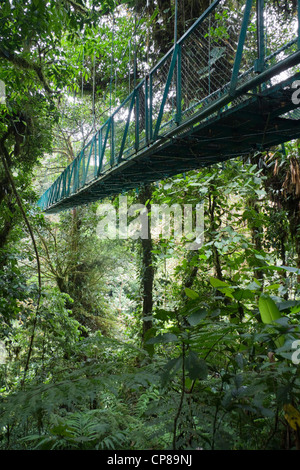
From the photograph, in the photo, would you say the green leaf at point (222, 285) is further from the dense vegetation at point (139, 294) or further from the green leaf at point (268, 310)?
the green leaf at point (268, 310)

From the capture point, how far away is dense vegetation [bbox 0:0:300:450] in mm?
710

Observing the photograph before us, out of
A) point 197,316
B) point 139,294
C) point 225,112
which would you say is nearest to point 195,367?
point 197,316

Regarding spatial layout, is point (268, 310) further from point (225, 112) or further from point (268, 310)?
point (225, 112)

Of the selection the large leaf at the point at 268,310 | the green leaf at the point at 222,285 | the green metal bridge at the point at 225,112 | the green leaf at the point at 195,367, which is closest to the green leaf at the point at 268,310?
the large leaf at the point at 268,310

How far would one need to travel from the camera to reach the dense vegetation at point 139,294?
0.71m

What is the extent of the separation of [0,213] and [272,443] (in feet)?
10.3

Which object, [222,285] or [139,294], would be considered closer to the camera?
[222,285]

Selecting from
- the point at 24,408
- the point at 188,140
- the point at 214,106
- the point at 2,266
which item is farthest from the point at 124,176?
the point at 24,408

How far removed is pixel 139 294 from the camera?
5.11 meters

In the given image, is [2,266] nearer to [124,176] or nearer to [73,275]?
[124,176]

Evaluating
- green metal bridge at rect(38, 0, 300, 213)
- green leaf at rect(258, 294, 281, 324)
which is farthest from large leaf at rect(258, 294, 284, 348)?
green metal bridge at rect(38, 0, 300, 213)

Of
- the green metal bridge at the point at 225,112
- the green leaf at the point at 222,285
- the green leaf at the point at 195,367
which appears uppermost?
the green metal bridge at the point at 225,112

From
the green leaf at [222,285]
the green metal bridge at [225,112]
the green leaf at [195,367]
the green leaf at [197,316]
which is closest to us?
the green leaf at [195,367]

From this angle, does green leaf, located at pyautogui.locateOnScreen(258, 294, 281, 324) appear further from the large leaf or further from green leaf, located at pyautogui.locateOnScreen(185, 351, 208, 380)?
green leaf, located at pyautogui.locateOnScreen(185, 351, 208, 380)
